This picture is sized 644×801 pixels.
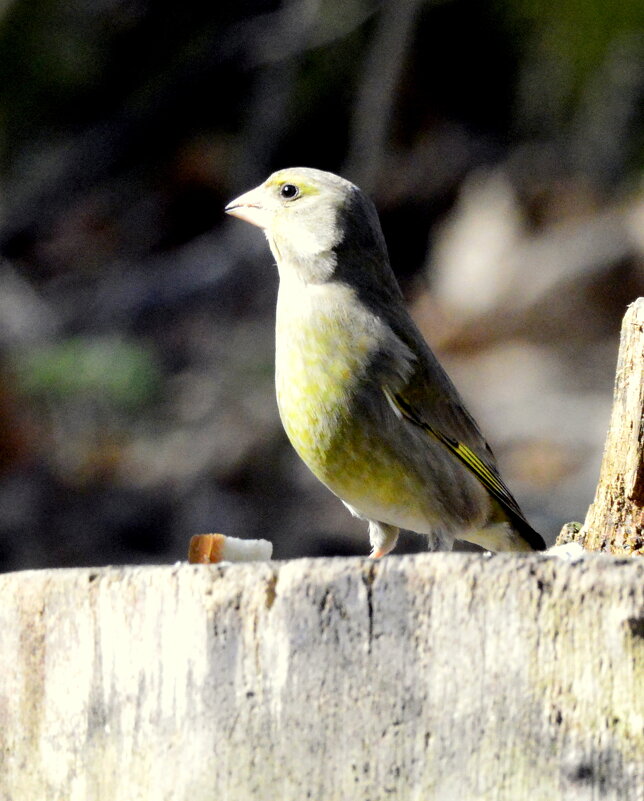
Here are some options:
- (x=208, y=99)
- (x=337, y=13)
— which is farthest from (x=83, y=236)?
(x=337, y=13)

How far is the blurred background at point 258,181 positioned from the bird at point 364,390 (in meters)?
4.13

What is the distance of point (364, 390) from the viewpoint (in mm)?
4867

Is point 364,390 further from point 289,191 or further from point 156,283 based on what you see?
point 156,283

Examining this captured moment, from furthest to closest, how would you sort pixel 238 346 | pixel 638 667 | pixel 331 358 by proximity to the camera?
1. pixel 238 346
2. pixel 331 358
3. pixel 638 667

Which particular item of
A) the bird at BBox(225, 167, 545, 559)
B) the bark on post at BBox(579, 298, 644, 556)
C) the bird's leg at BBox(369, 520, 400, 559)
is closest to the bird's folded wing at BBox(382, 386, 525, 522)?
the bird at BBox(225, 167, 545, 559)

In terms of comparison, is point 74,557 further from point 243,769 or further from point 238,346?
point 243,769

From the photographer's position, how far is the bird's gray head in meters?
5.16

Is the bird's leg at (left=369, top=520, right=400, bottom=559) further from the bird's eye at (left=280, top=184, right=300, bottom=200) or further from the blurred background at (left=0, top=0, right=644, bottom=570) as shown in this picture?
the blurred background at (left=0, top=0, right=644, bottom=570)

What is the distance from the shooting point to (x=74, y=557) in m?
8.42

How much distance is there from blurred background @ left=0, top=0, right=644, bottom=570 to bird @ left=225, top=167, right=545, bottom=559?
4130 mm

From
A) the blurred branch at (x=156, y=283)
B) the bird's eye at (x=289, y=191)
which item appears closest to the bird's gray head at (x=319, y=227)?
the bird's eye at (x=289, y=191)

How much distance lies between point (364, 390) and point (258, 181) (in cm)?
627

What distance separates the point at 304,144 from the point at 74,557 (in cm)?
420

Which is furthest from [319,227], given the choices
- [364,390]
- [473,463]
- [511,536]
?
[511,536]
